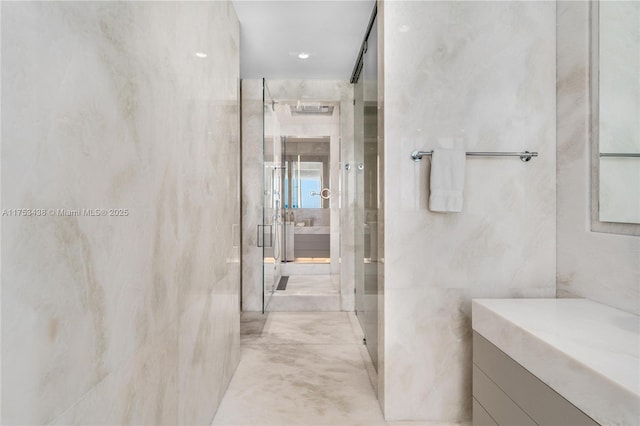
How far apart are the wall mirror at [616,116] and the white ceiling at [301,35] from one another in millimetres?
1297

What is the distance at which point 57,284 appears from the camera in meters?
0.74

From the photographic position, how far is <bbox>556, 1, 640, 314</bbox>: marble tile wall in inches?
62.1

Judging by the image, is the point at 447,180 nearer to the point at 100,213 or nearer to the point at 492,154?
the point at 492,154

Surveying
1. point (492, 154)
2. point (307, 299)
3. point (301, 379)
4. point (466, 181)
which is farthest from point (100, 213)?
point (307, 299)

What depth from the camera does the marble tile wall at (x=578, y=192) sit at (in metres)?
1.58

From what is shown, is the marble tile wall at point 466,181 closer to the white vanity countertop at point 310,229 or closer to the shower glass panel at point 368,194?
the shower glass panel at point 368,194

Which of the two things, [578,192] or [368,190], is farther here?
[368,190]

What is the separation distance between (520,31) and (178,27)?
1.73 meters

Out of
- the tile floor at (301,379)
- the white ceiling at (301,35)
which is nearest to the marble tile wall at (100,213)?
the tile floor at (301,379)

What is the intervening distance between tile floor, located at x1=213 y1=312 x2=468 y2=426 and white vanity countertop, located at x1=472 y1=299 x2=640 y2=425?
0.82m

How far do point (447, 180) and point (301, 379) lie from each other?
159 centimetres

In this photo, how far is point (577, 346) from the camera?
3.83ft

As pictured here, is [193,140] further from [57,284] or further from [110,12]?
[57,284]

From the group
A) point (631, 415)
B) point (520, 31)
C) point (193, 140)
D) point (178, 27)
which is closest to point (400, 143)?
point (520, 31)
